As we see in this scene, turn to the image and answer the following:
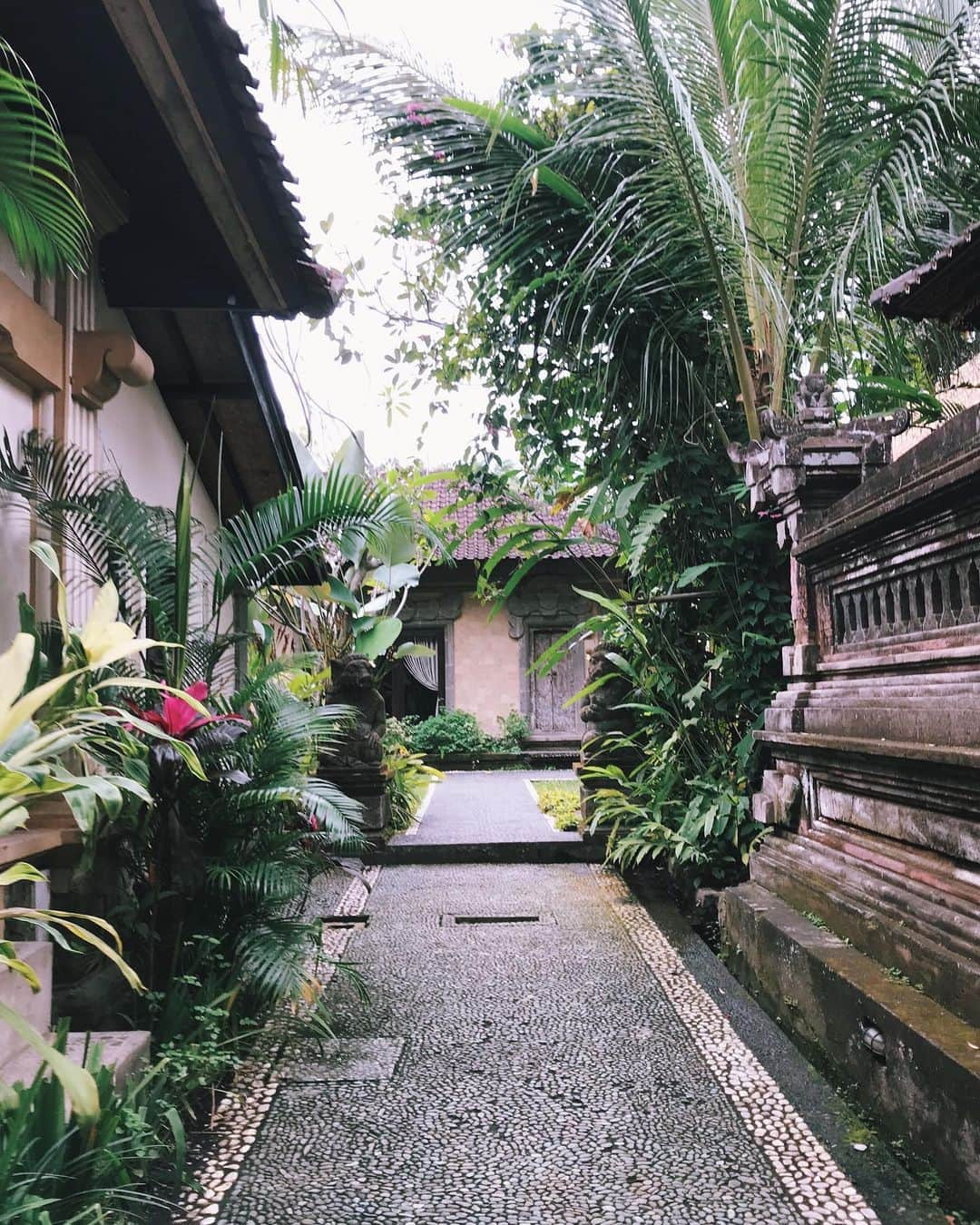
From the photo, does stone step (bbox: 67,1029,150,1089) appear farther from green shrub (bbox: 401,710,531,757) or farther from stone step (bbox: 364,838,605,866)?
green shrub (bbox: 401,710,531,757)

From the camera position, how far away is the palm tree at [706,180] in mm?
4352

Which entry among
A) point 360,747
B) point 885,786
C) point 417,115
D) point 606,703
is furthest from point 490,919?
point 417,115

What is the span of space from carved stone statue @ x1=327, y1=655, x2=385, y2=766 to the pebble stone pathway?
10.2 feet

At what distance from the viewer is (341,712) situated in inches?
146

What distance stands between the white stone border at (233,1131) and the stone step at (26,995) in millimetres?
595

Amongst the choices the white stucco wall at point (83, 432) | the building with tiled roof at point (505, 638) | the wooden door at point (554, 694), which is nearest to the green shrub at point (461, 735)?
the building with tiled roof at point (505, 638)

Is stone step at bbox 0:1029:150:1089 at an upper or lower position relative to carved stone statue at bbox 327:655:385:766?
lower

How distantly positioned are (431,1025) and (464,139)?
4500mm

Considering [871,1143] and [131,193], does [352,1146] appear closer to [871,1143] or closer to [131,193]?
[871,1143]

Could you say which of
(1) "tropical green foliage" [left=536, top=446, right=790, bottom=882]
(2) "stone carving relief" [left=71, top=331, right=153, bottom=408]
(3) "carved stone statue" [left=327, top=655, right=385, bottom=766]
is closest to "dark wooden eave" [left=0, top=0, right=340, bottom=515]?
(2) "stone carving relief" [left=71, top=331, right=153, bottom=408]

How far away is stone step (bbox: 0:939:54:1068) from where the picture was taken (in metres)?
2.47

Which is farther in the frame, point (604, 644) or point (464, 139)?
point (604, 644)

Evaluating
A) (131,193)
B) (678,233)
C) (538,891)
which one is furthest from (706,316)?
(538,891)

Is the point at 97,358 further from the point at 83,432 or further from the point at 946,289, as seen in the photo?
the point at 946,289
